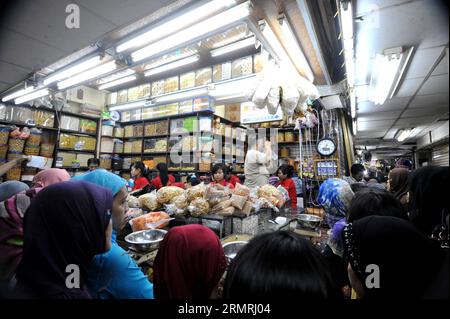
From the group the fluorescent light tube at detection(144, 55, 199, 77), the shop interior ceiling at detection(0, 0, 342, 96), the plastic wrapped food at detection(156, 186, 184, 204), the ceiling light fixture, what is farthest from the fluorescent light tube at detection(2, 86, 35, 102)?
the ceiling light fixture

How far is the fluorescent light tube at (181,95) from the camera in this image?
4840 mm

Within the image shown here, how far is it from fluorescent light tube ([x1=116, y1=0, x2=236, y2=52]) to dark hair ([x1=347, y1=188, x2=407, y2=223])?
67.5 inches

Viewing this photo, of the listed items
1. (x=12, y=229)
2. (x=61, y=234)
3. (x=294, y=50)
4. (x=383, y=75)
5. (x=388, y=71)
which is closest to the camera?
(x=61, y=234)

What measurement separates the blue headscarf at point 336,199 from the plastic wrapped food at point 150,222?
1324 millimetres

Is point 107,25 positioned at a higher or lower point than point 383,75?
higher

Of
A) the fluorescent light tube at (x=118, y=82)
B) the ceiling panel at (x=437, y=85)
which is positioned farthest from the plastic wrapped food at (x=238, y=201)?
the fluorescent light tube at (x=118, y=82)

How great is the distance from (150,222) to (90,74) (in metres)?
2.79

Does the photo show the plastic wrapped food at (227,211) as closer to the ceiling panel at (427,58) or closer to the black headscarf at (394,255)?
the black headscarf at (394,255)

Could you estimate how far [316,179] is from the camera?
12.5 ft

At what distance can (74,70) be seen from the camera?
298 cm

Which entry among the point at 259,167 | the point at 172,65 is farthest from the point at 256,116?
the point at 172,65

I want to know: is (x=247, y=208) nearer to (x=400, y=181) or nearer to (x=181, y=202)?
(x=181, y=202)

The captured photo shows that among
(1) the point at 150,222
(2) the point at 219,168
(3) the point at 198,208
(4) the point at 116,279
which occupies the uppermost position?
(2) the point at 219,168

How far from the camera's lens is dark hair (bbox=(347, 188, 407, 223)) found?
3.88 feet
